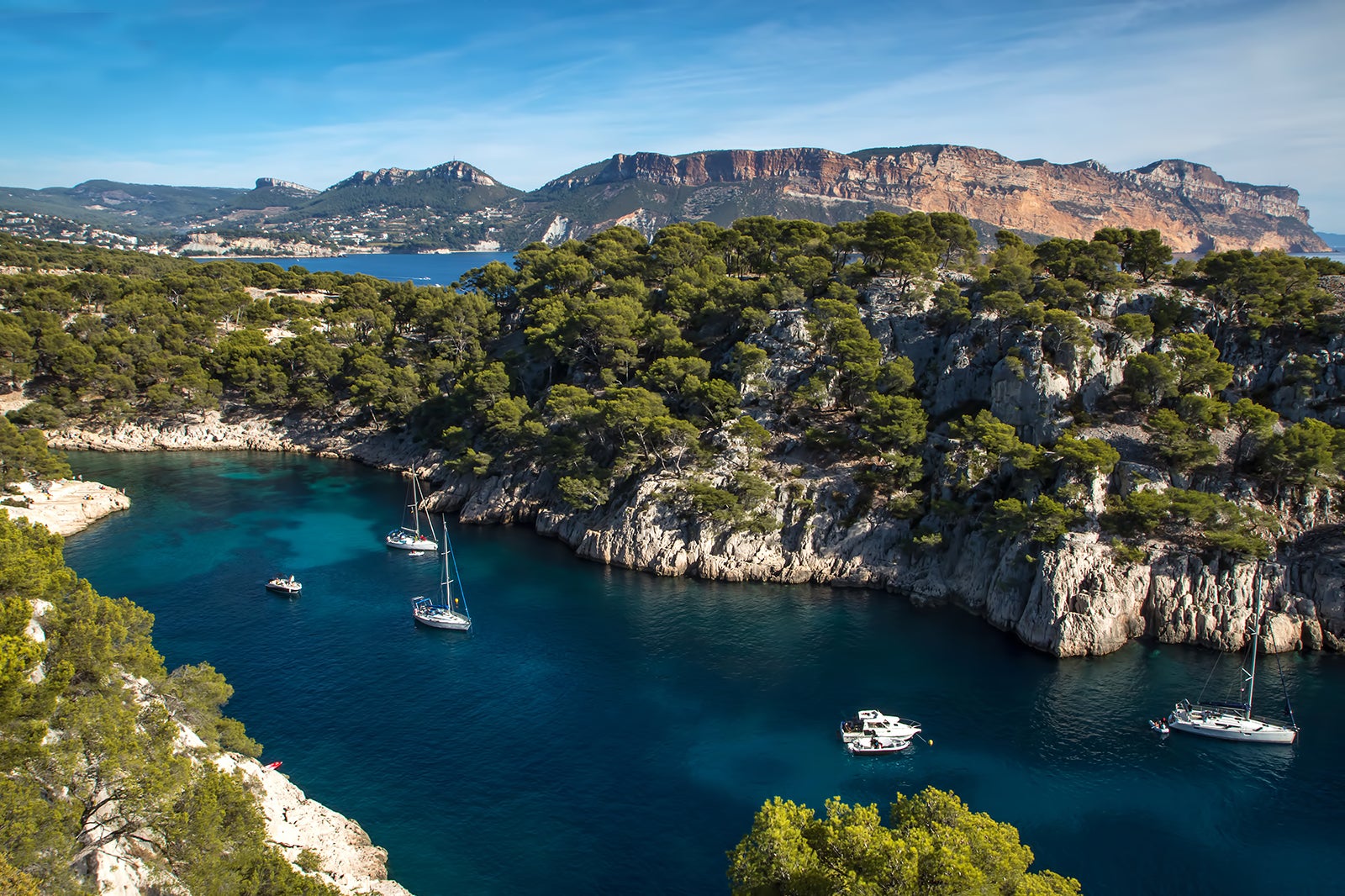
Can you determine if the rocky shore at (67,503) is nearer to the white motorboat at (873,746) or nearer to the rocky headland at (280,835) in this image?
the rocky headland at (280,835)

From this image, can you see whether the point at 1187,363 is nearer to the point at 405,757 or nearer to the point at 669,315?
the point at 669,315

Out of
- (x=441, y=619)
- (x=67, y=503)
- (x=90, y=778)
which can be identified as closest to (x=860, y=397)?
(x=441, y=619)

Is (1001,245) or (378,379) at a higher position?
(1001,245)

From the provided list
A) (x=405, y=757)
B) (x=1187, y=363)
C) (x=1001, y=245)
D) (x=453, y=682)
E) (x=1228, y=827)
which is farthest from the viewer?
(x=1001, y=245)

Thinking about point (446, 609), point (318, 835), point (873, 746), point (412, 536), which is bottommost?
point (318, 835)

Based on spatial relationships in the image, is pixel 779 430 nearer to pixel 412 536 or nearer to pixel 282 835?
pixel 412 536

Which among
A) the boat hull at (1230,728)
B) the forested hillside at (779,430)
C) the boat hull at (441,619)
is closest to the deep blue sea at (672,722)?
the boat hull at (1230,728)

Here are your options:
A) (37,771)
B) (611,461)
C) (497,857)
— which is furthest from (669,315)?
(37,771)
